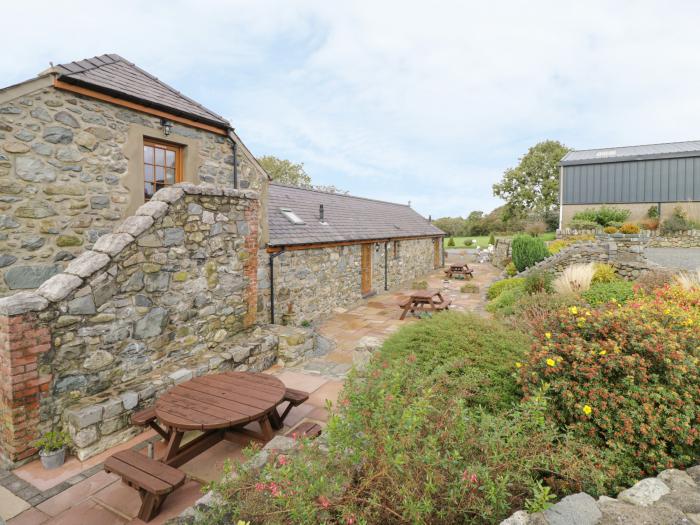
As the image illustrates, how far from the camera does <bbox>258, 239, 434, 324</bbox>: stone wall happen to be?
9.07m

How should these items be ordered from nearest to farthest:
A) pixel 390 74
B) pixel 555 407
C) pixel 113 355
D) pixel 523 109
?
pixel 555 407 → pixel 113 355 → pixel 390 74 → pixel 523 109

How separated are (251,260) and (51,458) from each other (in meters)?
4.04

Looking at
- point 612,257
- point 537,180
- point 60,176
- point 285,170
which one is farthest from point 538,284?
point 285,170

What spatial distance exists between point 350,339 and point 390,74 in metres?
10.0

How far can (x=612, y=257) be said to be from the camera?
35.4 ft

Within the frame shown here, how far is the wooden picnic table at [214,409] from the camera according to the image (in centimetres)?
348

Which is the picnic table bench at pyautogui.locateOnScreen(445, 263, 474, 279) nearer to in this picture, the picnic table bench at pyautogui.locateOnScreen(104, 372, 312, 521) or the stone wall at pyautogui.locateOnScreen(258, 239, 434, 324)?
the stone wall at pyautogui.locateOnScreen(258, 239, 434, 324)

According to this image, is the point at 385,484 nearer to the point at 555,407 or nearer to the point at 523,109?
the point at 555,407

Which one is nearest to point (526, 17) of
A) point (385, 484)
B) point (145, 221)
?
point (145, 221)

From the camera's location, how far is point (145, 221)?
16.1ft

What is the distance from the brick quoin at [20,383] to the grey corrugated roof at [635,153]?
98.6 feet

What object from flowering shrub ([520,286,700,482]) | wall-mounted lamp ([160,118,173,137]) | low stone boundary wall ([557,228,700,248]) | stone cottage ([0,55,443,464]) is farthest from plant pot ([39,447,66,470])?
low stone boundary wall ([557,228,700,248])

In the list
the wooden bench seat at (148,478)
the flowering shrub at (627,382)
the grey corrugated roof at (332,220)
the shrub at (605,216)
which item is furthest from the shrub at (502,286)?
the shrub at (605,216)

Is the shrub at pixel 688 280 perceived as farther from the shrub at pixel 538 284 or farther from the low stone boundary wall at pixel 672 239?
the low stone boundary wall at pixel 672 239
